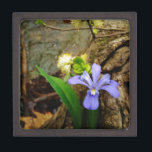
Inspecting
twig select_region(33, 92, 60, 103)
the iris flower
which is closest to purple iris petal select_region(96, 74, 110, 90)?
the iris flower

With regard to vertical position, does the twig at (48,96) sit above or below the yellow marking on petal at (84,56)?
below

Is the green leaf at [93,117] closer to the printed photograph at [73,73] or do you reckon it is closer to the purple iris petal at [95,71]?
the printed photograph at [73,73]

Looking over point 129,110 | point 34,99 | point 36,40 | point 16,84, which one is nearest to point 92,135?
point 129,110

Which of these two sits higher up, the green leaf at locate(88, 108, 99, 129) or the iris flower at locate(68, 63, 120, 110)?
the iris flower at locate(68, 63, 120, 110)

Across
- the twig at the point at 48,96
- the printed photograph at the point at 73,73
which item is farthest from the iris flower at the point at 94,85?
the twig at the point at 48,96

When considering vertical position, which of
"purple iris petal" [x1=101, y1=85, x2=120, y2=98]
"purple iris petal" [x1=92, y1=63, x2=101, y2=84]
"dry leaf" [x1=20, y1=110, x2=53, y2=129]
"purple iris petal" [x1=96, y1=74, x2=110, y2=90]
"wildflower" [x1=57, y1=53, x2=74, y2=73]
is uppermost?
"wildflower" [x1=57, y1=53, x2=74, y2=73]

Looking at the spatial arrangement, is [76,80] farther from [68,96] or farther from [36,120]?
[36,120]

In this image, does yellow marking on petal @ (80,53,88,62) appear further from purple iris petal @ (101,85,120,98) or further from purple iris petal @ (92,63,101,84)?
purple iris petal @ (101,85,120,98)
